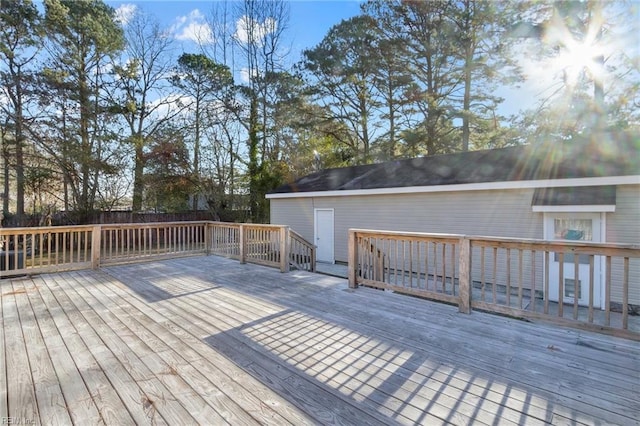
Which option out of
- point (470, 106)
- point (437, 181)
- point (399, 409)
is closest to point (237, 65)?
point (470, 106)

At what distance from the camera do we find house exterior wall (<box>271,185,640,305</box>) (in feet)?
18.1

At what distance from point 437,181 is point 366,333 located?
212 inches

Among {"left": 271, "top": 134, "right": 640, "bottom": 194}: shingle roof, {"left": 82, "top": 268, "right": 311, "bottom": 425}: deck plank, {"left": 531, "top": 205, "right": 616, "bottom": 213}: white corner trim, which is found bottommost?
{"left": 82, "top": 268, "right": 311, "bottom": 425}: deck plank

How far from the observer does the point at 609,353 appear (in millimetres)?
2699

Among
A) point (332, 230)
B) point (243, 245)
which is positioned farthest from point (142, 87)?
point (243, 245)

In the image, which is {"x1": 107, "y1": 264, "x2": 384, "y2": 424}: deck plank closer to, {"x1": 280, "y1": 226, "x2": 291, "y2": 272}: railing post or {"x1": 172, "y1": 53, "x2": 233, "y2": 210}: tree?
{"x1": 280, "y1": 226, "x2": 291, "y2": 272}: railing post

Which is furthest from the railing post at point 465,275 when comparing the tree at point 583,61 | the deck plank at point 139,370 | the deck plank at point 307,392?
the tree at point 583,61

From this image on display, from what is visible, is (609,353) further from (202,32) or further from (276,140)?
(202,32)

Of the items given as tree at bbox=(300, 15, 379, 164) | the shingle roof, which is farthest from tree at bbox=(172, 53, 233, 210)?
the shingle roof

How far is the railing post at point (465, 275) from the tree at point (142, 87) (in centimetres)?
1358

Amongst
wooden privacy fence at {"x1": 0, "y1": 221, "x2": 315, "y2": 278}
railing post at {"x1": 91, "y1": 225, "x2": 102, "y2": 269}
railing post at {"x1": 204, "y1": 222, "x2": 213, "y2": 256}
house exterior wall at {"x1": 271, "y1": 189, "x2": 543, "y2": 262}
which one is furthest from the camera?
railing post at {"x1": 204, "y1": 222, "x2": 213, "y2": 256}

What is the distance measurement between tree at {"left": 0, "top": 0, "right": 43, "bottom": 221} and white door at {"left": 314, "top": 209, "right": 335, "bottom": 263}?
1049 cm

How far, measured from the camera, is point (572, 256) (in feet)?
18.5

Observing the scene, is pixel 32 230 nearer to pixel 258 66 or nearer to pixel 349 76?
pixel 258 66
